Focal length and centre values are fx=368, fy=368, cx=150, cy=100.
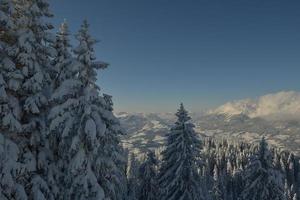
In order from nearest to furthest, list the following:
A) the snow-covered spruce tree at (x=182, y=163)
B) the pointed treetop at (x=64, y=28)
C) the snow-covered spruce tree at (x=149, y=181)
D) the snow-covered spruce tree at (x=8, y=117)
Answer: the snow-covered spruce tree at (x=8, y=117), the pointed treetop at (x=64, y=28), the snow-covered spruce tree at (x=182, y=163), the snow-covered spruce tree at (x=149, y=181)

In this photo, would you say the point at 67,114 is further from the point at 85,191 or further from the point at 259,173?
the point at 259,173

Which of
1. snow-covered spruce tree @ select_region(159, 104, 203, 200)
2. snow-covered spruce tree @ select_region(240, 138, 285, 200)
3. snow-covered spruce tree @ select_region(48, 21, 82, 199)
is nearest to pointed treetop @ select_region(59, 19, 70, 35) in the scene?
snow-covered spruce tree @ select_region(48, 21, 82, 199)

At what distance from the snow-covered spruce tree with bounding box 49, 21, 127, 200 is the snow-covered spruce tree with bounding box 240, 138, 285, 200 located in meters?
25.6

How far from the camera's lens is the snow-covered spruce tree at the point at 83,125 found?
18.9 m

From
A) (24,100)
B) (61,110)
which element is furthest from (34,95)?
(61,110)

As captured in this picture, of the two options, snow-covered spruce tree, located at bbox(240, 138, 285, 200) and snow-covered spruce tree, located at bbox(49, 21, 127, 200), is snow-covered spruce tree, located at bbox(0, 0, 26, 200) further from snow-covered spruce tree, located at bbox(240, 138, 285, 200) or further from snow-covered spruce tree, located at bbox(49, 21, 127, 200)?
snow-covered spruce tree, located at bbox(240, 138, 285, 200)

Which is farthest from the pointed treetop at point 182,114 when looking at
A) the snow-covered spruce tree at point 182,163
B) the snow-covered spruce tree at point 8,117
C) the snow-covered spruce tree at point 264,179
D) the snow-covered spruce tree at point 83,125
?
the snow-covered spruce tree at point 8,117

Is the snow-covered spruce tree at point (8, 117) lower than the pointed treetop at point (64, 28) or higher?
lower

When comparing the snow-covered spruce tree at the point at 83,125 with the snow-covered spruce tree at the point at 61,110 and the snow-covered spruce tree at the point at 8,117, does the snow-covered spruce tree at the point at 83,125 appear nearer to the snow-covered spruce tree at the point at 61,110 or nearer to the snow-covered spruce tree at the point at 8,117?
the snow-covered spruce tree at the point at 61,110

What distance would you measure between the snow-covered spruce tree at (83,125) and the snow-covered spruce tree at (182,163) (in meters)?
16.0

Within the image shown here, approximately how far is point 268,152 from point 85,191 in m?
27.9

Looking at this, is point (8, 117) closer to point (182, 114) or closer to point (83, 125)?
point (83, 125)

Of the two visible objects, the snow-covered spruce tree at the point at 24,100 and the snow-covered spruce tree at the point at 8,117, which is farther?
the snow-covered spruce tree at the point at 24,100

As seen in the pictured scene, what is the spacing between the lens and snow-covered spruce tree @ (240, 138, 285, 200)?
133 ft
